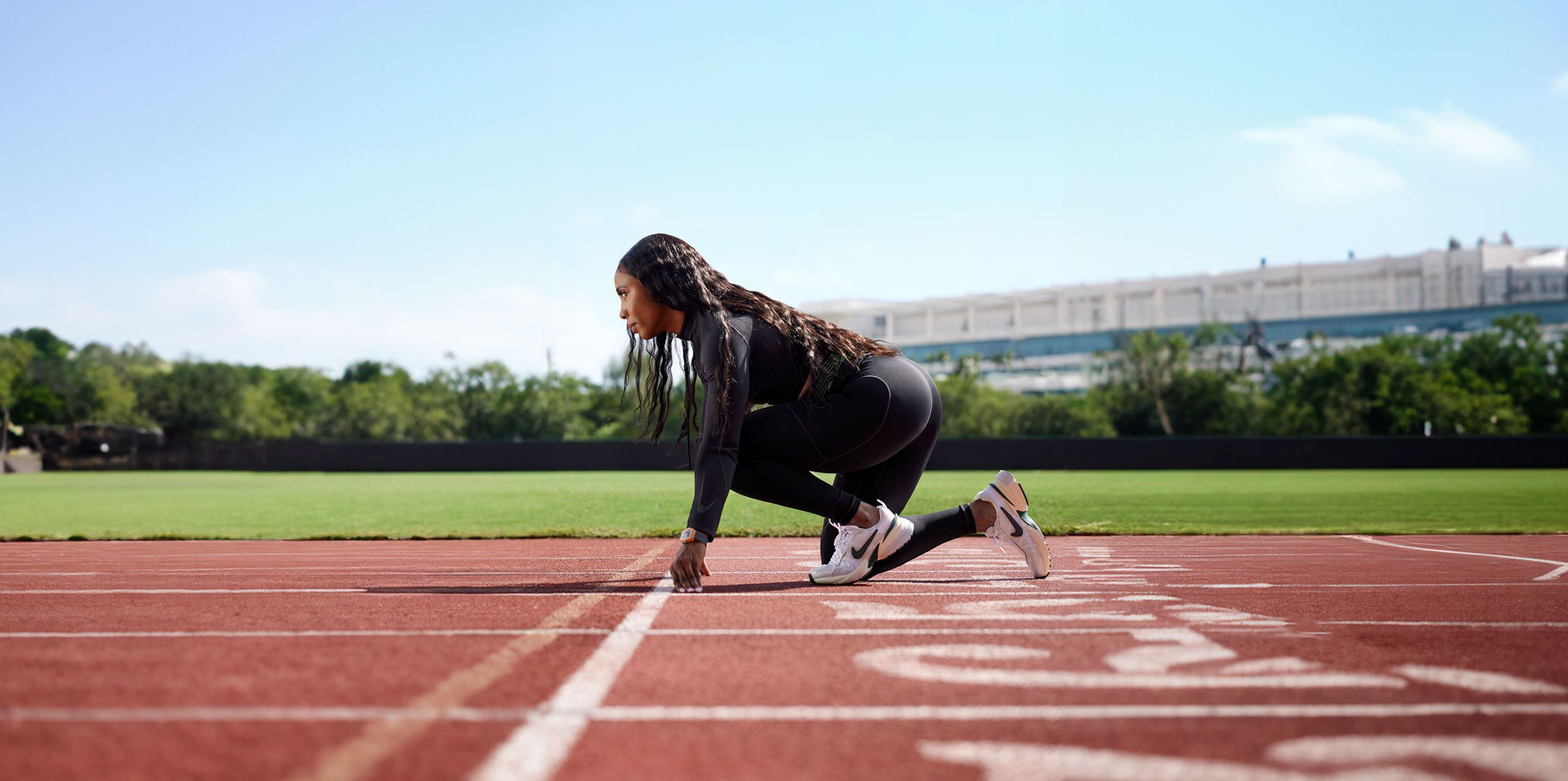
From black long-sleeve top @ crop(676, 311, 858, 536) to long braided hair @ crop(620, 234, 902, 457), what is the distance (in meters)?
0.03

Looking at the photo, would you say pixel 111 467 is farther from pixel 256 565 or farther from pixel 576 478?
pixel 256 565

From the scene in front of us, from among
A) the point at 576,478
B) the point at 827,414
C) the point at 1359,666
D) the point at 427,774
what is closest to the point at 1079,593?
the point at 827,414

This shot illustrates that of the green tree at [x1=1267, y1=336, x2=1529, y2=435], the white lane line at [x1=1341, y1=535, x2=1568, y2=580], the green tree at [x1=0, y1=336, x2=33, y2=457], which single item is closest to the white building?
the green tree at [x1=1267, y1=336, x2=1529, y2=435]

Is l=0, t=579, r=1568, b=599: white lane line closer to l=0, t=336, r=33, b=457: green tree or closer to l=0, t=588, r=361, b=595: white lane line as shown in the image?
l=0, t=588, r=361, b=595: white lane line

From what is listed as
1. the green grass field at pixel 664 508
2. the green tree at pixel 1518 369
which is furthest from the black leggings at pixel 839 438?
the green tree at pixel 1518 369

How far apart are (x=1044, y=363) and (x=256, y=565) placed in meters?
101

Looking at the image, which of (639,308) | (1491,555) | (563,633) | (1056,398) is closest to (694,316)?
(639,308)

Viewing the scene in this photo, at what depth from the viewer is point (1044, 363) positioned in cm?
10500

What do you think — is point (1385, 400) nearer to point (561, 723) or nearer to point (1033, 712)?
point (1033, 712)

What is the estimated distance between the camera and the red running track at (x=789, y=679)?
7.61ft

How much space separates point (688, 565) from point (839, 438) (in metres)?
0.86

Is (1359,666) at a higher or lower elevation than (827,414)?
lower

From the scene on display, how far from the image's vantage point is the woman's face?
17.0ft

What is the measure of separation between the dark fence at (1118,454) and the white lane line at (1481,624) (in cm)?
3054
